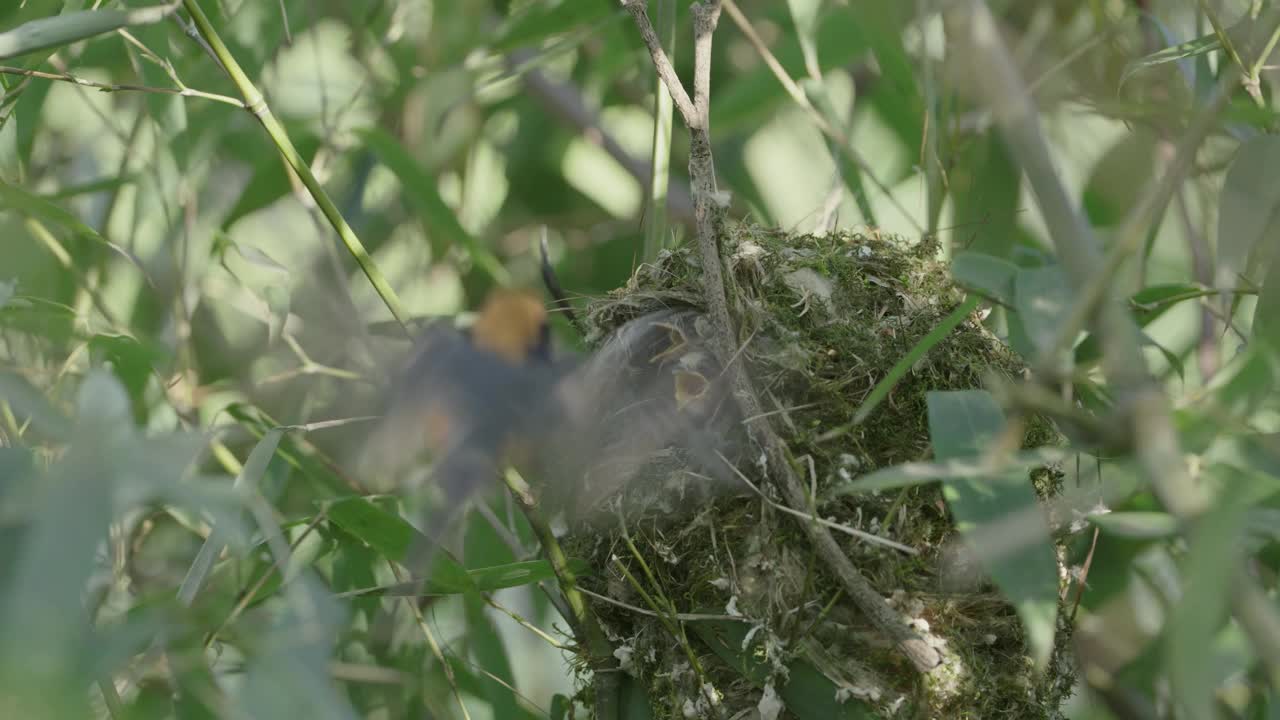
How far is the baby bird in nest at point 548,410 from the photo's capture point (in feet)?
2.82

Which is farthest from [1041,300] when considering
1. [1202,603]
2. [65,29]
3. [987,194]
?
[987,194]

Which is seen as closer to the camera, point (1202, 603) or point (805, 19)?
point (1202, 603)

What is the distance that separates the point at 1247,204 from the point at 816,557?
535mm

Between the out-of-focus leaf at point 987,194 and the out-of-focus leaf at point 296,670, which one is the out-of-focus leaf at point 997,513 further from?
the out-of-focus leaf at point 987,194

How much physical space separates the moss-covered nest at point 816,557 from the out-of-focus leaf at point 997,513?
0.15 m

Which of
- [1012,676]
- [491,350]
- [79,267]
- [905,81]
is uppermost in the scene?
[79,267]

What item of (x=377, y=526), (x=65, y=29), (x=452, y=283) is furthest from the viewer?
(x=452, y=283)

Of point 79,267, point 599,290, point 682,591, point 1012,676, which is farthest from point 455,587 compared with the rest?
point 599,290

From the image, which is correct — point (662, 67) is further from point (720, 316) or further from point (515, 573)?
point (515, 573)

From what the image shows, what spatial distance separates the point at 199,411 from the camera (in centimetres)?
214

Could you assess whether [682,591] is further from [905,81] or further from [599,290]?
[599,290]

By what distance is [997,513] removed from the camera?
2.78 ft

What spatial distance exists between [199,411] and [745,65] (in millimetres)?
1555

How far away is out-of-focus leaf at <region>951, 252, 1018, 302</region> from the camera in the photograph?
3.00ft
